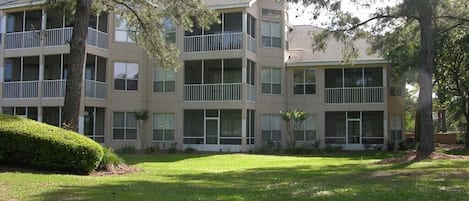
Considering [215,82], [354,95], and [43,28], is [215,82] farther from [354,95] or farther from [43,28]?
[43,28]

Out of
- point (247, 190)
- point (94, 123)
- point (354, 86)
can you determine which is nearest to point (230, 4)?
point (354, 86)

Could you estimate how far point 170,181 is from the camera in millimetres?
14844

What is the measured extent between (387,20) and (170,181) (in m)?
14.7

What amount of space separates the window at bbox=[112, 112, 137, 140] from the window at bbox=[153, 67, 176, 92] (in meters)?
2.27

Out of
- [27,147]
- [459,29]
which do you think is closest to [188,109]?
[459,29]

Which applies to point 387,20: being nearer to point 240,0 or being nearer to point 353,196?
point 240,0

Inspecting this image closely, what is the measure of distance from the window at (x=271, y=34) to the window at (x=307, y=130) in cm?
509

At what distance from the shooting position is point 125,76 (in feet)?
111

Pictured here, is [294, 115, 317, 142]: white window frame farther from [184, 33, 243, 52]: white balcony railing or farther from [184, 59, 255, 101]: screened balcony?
[184, 33, 243, 52]: white balcony railing

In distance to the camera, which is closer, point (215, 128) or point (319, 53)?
point (215, 128)

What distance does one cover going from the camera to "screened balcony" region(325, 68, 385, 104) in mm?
34406

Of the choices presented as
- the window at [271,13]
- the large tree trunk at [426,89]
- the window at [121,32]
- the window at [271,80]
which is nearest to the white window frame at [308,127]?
the window at [271,80]

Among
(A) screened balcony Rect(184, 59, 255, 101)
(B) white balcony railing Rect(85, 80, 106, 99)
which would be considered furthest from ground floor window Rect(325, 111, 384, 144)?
(B) white balcony railing Rect(85, 80, 106, 99)

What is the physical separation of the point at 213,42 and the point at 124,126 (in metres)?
7.51
